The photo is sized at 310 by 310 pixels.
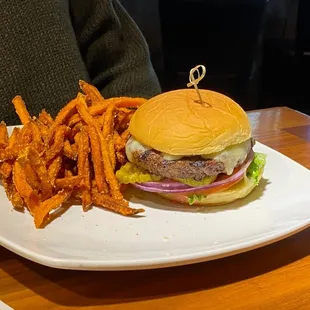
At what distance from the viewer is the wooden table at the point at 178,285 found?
0.85m

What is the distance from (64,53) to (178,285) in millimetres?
995

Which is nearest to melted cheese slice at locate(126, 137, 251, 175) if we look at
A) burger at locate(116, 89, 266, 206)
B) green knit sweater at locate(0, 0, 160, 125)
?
burger at locate(116, 89, 266, 206)

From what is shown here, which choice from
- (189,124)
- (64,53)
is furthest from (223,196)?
(64,53)

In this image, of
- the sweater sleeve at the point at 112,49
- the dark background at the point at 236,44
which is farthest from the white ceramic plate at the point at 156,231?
the dark background at the point at 236,44

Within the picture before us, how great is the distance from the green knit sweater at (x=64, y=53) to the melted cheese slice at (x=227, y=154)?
592 millimetres

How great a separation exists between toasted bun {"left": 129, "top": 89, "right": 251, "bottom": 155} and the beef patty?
2cm

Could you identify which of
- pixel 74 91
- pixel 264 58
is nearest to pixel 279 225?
pixel 74 91

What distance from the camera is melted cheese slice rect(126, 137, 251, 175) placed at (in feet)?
3.55

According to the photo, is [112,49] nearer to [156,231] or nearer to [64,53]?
[64,53]

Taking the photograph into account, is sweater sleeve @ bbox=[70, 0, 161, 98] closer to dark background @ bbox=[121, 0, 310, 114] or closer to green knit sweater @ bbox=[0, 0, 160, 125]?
green knit sweater @ bbox=[0, 0, 160, 125]

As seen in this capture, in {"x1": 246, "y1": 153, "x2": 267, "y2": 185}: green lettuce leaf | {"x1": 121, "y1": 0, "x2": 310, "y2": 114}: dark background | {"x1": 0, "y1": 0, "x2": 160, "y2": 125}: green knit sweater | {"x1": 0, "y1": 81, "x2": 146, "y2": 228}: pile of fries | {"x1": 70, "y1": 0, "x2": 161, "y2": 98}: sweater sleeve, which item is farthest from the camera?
{"x1": 121, "y1": 0, "x2": 310, "y2": 114}: dark background

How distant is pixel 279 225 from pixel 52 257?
40 cm

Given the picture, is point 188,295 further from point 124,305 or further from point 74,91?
point 74,91

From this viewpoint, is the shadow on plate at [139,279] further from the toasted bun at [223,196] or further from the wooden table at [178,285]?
the toasted bun at [223,196]
